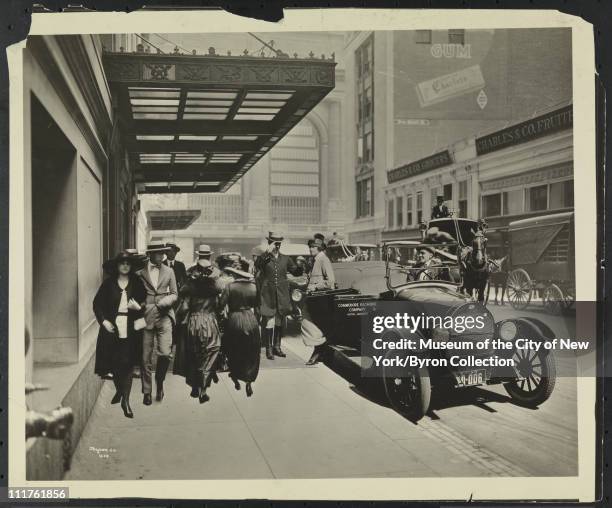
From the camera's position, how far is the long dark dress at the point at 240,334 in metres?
4.70

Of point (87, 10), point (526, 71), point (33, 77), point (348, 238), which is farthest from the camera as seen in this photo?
point (348, 238)

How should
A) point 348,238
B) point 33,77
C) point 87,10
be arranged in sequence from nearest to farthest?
point 33,77 < point 87,10 < point 348,238

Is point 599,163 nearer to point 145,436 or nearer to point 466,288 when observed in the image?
point 466,288

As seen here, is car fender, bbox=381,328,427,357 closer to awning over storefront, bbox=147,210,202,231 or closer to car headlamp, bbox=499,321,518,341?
car headlamp, bbox=499,321,518,341

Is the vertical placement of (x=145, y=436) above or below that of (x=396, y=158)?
below

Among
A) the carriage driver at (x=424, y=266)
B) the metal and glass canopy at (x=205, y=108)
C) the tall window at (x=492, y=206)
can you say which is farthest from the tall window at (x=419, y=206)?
the metal and glass canopy at (x=205, y=108)

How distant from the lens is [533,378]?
15.0ft

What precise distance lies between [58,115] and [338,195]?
2.31m

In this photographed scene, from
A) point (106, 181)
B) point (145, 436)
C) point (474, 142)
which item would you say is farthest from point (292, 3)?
point (145, 436)

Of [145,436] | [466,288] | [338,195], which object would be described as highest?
[338,195]

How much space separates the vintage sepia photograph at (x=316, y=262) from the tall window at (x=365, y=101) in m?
0.02

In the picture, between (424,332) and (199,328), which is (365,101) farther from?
(199,328)

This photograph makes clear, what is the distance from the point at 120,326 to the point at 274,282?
1.33 meters

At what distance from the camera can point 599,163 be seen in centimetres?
468
